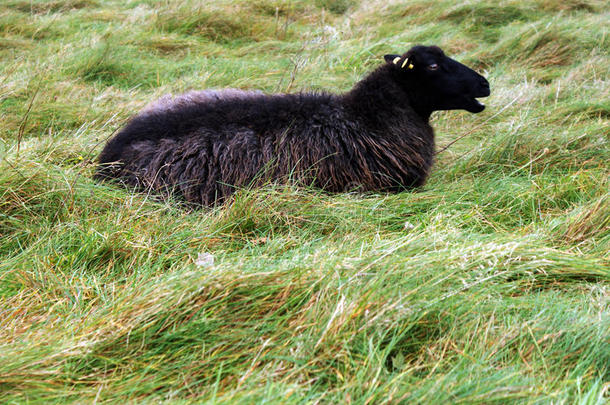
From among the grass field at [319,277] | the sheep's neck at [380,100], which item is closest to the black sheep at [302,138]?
the sheep's neck at [380,100]

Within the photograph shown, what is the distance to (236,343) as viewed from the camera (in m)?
2.03

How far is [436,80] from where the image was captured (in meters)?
4.52

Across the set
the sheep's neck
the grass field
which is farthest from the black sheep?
the grass field

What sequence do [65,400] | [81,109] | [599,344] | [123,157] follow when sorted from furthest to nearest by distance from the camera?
[81,109], [123,157], [599,344], [65,400]

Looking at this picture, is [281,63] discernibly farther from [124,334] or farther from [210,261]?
[124,334]

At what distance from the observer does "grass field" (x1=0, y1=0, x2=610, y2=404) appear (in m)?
1.87

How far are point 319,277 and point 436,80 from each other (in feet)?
8.99

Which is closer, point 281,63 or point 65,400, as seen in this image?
point 65,400

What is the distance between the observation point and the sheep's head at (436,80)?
14.7 ft

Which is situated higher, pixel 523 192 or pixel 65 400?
pixel 65 400

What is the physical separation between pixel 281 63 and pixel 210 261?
4.64m

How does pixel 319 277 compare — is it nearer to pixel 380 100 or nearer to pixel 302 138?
pixel 302 138

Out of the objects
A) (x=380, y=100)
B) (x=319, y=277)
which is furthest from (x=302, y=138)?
(x=319, y=277)

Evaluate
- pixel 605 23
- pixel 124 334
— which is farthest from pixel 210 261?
pixel 605 23
